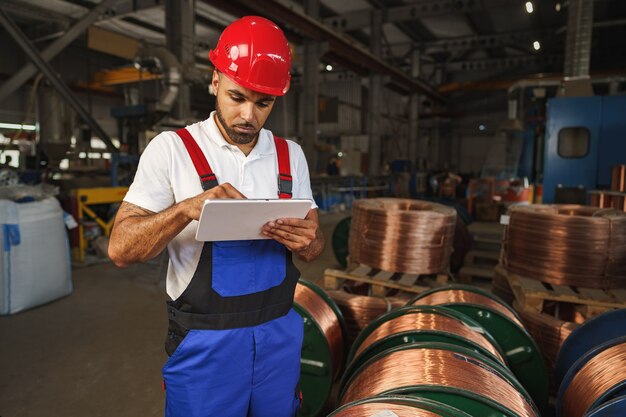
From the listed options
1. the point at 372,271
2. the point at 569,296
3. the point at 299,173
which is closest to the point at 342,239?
the point at 372,271

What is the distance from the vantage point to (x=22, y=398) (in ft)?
9.60

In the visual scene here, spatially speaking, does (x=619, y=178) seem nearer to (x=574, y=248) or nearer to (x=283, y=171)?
(x=574, y=248)

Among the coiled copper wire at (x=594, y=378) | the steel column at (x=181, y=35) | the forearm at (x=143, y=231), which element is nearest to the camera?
the forearm at (x=143, y=231)

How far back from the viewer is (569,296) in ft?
10.9

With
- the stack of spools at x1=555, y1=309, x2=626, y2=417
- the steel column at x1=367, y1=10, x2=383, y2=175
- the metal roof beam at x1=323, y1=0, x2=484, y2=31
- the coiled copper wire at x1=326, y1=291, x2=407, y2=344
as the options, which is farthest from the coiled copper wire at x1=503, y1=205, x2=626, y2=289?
the metal roof beam at x1=323, y1=0, x2=484, y2=31

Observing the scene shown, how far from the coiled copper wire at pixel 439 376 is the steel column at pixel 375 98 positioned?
13292 mm

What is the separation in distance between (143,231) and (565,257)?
351 centimetres

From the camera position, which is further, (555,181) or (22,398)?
(555,181)

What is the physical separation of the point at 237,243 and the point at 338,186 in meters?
11.6

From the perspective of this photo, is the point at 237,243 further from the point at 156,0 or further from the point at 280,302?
the point at 156,0

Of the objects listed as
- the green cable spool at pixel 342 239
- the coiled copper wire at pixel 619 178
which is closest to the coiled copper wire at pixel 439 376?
the green cable spool at pixel 342 239

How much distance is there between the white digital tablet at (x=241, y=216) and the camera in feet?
3.80

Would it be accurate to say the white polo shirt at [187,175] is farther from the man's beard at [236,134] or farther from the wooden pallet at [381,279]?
the wooden pallet at [381,279]

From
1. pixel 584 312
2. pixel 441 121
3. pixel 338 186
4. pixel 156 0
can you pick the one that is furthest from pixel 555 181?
pixel 441 121
